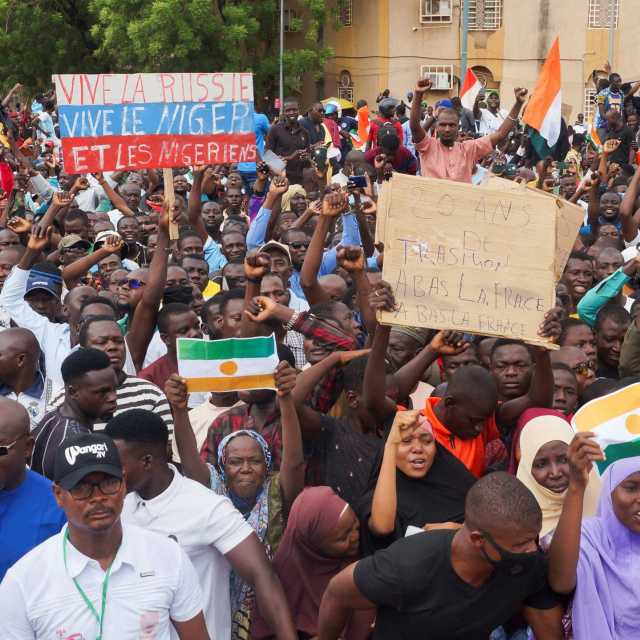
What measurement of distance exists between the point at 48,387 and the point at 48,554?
2.39 m

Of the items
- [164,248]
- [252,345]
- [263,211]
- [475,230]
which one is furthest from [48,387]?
[263,211]

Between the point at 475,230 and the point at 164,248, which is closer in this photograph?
the point at 475,230

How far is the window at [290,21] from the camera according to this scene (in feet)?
103

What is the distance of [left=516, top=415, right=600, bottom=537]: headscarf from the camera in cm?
411

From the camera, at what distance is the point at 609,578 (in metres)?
3.66

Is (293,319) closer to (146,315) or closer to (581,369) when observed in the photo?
(146,315)

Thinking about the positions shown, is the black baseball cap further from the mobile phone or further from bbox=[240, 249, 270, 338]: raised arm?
the mobile phone

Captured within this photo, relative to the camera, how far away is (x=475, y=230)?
4.77 m

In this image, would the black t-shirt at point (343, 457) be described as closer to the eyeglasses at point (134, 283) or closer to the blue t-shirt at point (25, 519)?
the blue t-shirt at point (25, 519)

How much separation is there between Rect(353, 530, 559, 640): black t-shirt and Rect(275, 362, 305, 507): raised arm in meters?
0.89

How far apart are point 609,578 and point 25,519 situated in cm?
199

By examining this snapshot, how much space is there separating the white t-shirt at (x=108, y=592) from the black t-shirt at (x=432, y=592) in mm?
566

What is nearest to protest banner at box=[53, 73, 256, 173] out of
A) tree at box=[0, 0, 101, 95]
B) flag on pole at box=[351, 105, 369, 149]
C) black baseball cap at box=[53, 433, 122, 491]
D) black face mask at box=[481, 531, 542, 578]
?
black baseball cap at box=[53, 433, 122, 491]

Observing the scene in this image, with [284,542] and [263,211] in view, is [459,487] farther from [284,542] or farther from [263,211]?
[263,211]
